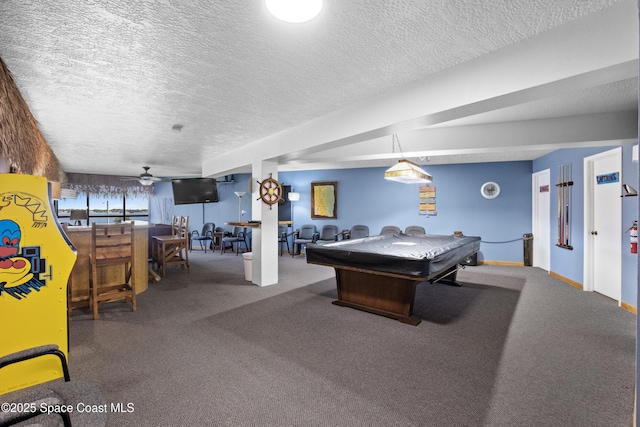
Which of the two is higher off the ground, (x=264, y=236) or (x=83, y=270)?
(x=264, y=236)

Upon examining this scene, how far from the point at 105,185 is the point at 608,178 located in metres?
12.4

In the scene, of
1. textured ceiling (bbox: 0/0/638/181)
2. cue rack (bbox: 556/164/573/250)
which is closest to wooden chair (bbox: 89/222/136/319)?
textured ceiling (bbox: 0/0/638/181)

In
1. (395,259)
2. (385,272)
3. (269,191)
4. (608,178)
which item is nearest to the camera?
(395,259)

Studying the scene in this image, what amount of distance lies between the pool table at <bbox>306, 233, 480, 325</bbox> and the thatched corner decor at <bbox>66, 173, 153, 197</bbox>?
8086 mm

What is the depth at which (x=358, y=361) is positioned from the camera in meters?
2.58

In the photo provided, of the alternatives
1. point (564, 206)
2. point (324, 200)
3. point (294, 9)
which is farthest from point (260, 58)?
point (324, 200)

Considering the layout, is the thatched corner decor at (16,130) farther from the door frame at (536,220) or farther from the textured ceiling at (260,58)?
the door frame at (536,220)

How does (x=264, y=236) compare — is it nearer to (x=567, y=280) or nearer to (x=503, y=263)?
(x=567, y=280)

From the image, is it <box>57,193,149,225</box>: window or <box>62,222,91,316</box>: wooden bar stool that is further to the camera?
<box>57,193,149,225</box>: window

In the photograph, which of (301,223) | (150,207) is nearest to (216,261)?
(301,223)

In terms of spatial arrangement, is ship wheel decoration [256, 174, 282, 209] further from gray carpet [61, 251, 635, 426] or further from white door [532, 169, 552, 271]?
white door [532, 169, 552, 271]

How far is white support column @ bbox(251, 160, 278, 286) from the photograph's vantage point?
16.7ft

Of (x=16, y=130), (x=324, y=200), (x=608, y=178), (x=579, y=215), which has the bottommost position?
(x=579, y=215)

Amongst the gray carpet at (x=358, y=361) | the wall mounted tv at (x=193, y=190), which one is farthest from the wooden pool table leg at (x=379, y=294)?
the wall mounted tv at (x=193, y=190)
